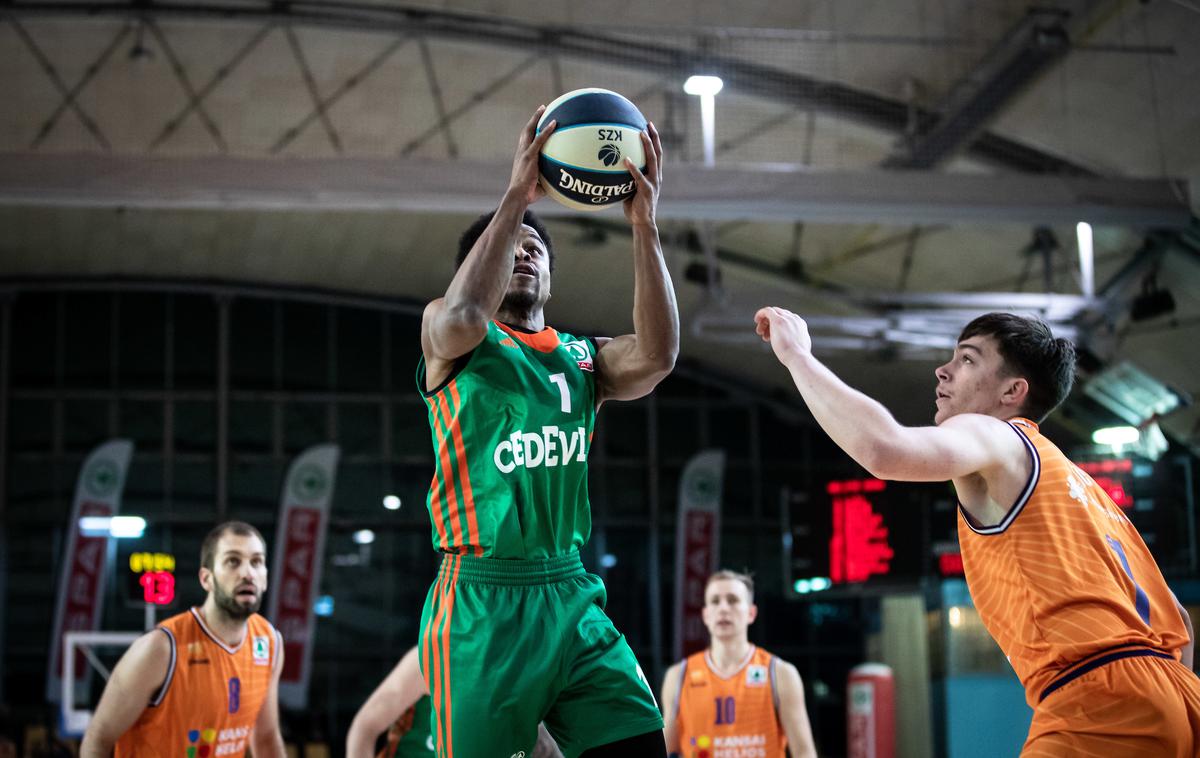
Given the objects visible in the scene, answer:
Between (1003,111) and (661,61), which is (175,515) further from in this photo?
(1003,111)

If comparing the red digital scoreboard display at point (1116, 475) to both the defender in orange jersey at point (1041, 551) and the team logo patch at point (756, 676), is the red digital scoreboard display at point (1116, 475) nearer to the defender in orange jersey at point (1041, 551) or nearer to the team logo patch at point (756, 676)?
the team logo patch at point (756, 676)

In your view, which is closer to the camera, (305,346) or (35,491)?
(35,491)

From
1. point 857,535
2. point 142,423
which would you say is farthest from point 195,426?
point 857,535

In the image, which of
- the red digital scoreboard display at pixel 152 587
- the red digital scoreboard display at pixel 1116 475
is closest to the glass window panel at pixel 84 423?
the red digital scoreboard display at pixel 152 587

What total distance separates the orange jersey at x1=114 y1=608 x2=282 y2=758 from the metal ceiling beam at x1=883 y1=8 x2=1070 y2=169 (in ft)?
30.1

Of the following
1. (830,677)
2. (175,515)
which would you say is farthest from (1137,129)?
(175,515)

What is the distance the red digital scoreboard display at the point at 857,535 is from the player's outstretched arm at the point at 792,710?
647cm

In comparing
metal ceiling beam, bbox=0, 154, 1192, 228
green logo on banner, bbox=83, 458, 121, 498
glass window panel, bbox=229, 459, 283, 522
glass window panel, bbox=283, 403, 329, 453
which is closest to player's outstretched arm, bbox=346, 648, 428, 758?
metal ceiling beam, bbox=0, 154, 1192, 228

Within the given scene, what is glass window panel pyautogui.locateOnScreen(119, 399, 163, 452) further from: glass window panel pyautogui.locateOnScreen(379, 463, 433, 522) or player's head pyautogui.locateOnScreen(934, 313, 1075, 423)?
player's head pyautogui.locateOnScreen(934, 313, 1075, 423)

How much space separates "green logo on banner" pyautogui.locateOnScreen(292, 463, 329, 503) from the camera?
21172mm

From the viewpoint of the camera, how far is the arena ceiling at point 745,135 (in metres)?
12.7

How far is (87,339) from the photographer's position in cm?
2306

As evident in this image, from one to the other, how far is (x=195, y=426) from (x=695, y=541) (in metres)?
8.80

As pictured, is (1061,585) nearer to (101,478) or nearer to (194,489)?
(101,478)
